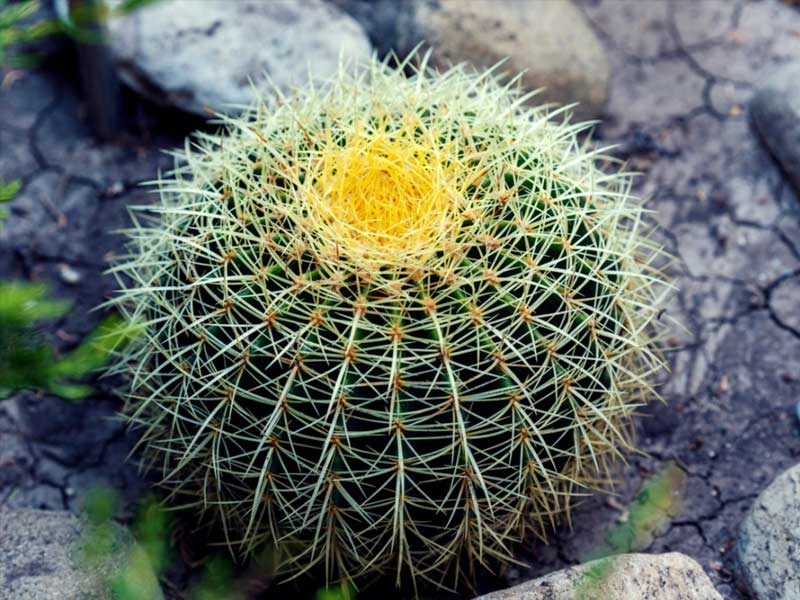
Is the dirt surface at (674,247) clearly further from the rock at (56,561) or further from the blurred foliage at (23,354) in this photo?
the blurred foliage at (23,354)

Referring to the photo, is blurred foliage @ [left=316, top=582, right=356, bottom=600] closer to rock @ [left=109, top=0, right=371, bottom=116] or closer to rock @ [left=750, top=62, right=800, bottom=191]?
rock @ [left=109, top=0, right=371, bottom=116]

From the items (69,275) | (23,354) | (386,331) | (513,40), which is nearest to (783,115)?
(513,40)

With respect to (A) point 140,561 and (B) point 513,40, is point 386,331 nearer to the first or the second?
(A) point 140,561

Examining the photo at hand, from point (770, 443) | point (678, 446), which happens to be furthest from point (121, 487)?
point (770, 443)

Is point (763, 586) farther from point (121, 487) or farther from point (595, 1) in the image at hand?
point (595, 1)

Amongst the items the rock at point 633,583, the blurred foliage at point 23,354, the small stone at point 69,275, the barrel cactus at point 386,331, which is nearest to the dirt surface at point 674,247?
the small stone at point 69,275
